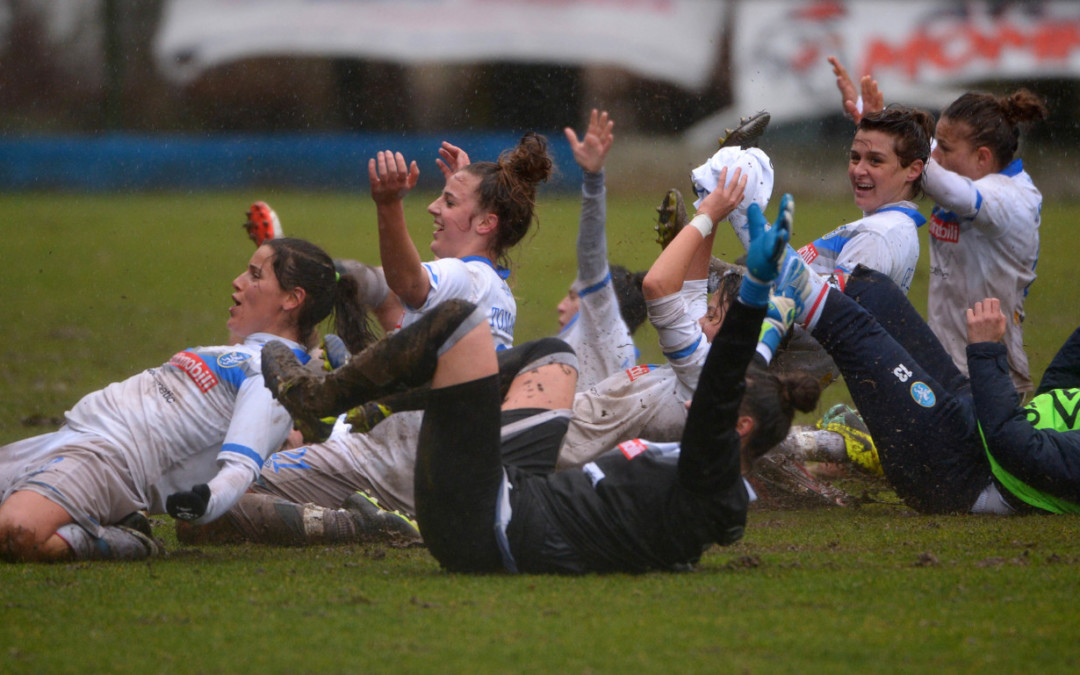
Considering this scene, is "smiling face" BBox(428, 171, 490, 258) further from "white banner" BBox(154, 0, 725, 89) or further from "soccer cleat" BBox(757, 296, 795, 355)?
"white banner" BBox(154, 0, 725, 89)

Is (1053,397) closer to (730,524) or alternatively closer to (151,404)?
(730,524)

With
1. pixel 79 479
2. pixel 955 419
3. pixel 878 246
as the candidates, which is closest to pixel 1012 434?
pixel 955 419

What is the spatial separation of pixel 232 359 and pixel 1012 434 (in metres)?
2.69

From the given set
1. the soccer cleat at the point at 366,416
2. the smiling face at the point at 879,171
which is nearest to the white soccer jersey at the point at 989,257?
the smiling face at the point at 879,171

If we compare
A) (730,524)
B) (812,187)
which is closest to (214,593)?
(730,524)

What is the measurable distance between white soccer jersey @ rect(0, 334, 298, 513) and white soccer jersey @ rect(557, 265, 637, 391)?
1.42 m

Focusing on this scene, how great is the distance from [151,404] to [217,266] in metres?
11.0

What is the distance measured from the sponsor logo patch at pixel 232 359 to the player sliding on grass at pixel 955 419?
1.87 meters

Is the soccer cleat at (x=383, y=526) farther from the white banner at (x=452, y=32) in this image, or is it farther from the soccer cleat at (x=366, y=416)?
the white banner at (x=452, y=32)

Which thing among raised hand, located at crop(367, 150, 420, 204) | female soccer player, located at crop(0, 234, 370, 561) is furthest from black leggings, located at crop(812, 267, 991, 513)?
female soccer player, located at crop(0, 234, 370, 561)

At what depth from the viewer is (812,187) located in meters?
11.1

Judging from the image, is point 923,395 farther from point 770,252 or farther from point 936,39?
point 936,39

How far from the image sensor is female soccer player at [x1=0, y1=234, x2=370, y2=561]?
3.68m

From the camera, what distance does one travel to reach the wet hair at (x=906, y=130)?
5.18 metres
